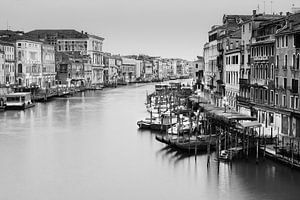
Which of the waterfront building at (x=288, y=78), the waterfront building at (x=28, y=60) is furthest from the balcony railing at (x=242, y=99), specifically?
the waterfront building at (x=28, y=60)

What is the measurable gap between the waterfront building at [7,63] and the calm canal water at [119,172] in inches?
700

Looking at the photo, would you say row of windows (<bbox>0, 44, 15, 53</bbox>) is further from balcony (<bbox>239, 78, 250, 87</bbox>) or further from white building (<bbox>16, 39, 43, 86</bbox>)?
balcony (<bbox>239, 78, 250, 87</bbox>)

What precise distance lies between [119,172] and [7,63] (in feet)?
92.4

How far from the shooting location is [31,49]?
47.4 meters

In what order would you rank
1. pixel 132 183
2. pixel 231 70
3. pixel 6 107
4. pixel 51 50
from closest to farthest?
pixel 132 183 → pixel 231 70 → pixel 6 107 → pixel 51 50

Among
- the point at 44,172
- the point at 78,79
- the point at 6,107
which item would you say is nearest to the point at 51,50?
the point at 78,79

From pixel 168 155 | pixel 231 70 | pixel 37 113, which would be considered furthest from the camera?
pixel 37 113

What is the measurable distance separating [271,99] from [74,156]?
623 cm

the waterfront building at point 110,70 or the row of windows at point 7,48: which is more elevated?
the row of windows at point 7,48

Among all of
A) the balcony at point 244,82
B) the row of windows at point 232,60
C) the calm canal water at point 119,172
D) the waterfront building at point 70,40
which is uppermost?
the waterfront building at point 70,40

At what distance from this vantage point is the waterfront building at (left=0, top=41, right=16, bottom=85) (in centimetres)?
3931

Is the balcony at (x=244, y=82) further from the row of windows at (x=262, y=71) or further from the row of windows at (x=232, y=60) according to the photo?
the row of windows at (x=232, y=60)

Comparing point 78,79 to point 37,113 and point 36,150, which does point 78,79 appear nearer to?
point 37,113

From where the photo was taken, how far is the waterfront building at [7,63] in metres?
39.3
